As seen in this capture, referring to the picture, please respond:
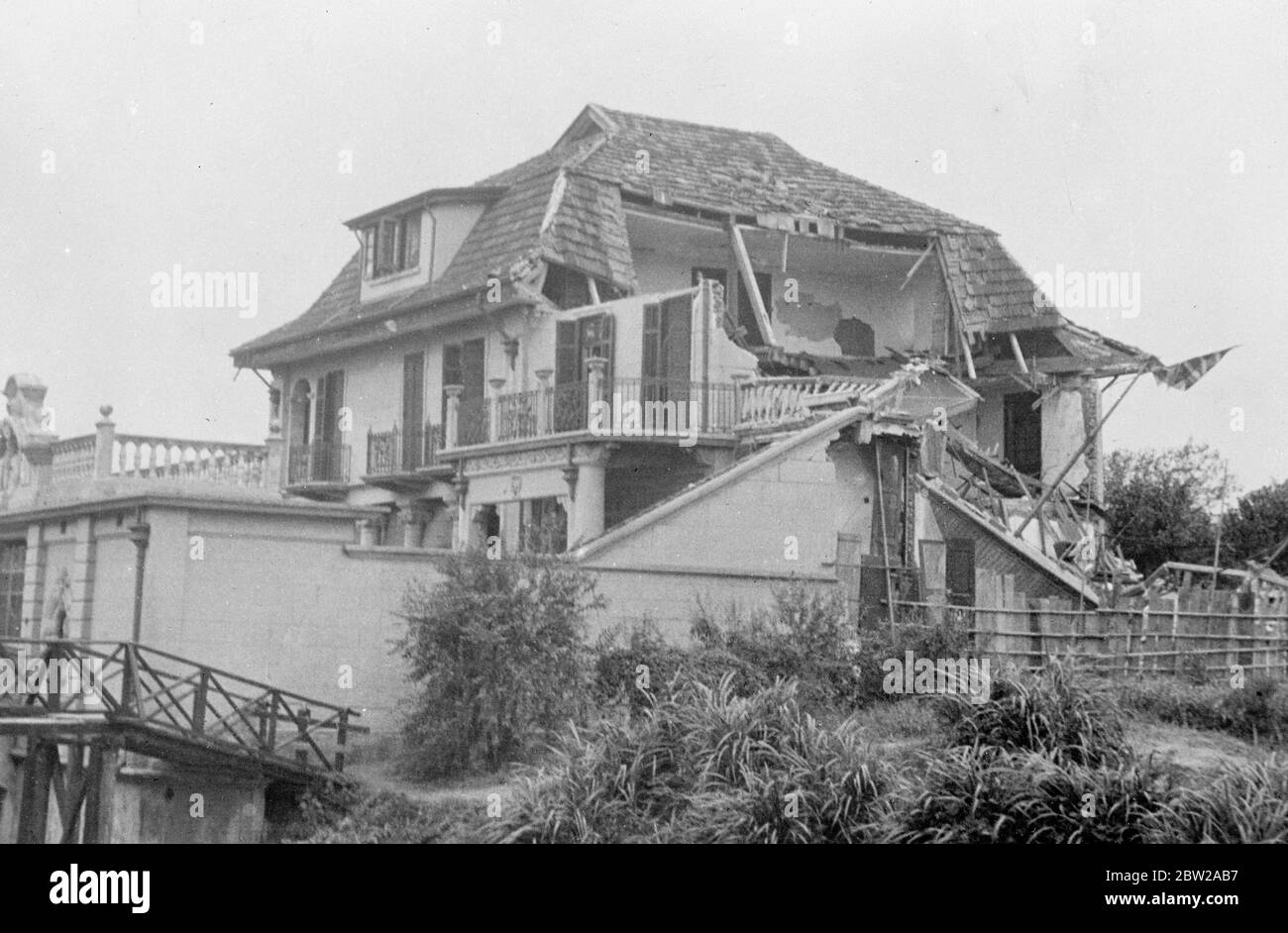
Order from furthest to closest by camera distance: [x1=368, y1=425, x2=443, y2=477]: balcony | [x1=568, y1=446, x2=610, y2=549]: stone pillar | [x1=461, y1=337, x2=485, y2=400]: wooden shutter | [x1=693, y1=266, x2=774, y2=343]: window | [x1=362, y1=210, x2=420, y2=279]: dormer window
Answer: [x1=362, y1=210, x2=420, y2=279]: dormer window < [x1=693, y1=266, x2=774, y2=343]: window < [x1=368, y1=425, x2=443, y2=477]: balcony < [x1=461, y1=337, x2=485, y2=400]: wooden shutter < [x1=568, y1=446, x2=610, y2=549]: stone pillar

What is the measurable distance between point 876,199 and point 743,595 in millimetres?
14032

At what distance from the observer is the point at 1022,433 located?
3400cm

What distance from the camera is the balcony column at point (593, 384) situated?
26422 millimetres

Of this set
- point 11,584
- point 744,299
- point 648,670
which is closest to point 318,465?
point 744,299

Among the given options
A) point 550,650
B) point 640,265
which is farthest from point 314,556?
point 640,265

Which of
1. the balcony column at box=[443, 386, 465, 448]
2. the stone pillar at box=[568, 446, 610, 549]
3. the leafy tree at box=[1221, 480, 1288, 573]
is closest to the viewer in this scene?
the stone pillar at box=[568, 446, 610, 549]

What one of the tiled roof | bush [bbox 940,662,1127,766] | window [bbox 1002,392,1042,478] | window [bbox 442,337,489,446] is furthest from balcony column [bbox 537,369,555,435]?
bush [bbox 940,662,1127,766]

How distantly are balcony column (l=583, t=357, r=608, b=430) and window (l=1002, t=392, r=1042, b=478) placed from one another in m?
10.6

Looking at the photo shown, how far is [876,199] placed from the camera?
34594 mm

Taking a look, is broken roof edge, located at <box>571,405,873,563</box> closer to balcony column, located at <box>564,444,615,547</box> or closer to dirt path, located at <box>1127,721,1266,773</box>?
balcony column, located at <box>564,444,615,547</box>

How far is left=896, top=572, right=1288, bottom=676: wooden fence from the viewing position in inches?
887
